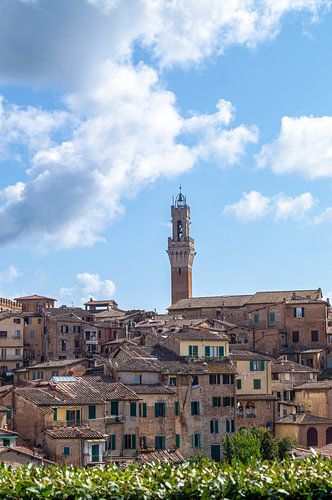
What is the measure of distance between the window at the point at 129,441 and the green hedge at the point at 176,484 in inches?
1441

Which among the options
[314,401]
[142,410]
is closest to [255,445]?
[142,410]

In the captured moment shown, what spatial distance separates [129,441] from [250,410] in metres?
13.7

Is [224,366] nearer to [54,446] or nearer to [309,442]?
[309,442]

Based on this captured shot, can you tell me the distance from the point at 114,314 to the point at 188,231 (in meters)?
40.4

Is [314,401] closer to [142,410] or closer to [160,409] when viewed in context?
[160,409]

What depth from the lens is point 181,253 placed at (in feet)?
→ 456

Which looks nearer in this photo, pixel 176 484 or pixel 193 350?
pixel 176 484

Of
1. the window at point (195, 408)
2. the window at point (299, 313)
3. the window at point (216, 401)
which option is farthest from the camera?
the window at point (299, 313)

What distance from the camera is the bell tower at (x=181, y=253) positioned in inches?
5374

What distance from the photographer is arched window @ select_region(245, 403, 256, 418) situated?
2662 inches

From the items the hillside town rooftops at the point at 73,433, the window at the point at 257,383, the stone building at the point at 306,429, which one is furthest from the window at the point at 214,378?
the hillside town rooftops at the point at 73,433

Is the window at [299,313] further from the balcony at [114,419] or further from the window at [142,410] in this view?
the balcony at [114,419]

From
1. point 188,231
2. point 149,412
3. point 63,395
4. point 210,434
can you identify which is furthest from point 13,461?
point 188,231

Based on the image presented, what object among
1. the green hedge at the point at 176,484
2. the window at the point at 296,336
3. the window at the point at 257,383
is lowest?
the green hedge at the point at 176,484
